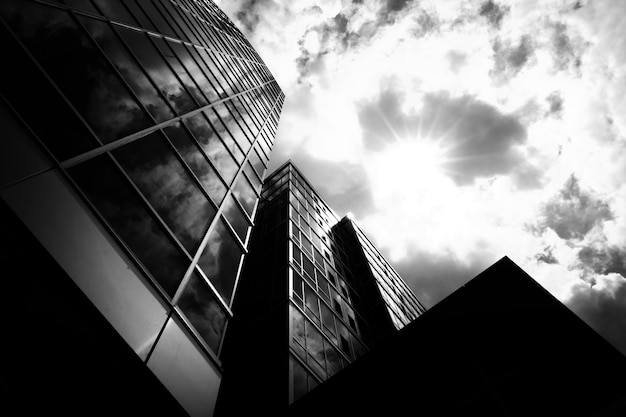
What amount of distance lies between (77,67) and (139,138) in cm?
142

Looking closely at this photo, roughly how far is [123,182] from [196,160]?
2853 millimetres

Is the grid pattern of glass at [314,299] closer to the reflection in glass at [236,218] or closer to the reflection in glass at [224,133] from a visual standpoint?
the reflection in glass at [236,218]

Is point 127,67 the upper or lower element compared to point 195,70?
lower

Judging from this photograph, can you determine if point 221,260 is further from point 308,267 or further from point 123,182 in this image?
point 308,267

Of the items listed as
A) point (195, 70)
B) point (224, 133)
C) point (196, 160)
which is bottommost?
point (196, 160)

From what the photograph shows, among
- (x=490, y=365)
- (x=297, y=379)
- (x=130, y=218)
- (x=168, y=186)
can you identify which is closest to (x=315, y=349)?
(x=297, y=379)

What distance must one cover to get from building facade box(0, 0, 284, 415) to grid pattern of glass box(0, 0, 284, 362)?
0.03 metres

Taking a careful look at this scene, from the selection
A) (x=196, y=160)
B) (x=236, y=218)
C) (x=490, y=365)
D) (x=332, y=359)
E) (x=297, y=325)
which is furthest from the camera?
(x=332, y=359)

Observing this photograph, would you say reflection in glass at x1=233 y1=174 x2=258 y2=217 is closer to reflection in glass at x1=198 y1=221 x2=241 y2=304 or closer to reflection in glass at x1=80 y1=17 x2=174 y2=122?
reflection in glass at x1=198 y1=221 x2=241 y2=304

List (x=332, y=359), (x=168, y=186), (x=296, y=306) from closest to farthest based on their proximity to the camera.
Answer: (x=168, y=186) < (x=332, y=359) < (x=296, y=306)

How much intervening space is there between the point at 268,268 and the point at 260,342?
4.88 meters

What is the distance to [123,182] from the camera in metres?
5.41

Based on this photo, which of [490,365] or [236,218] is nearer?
[490,365]

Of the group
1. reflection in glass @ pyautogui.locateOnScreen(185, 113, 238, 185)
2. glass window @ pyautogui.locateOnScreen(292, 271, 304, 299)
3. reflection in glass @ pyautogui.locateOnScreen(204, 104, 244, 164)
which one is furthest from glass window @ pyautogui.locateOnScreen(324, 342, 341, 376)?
reflection in glass @ pyautogui.locateOnScreen(204, 104, 244, 164)
